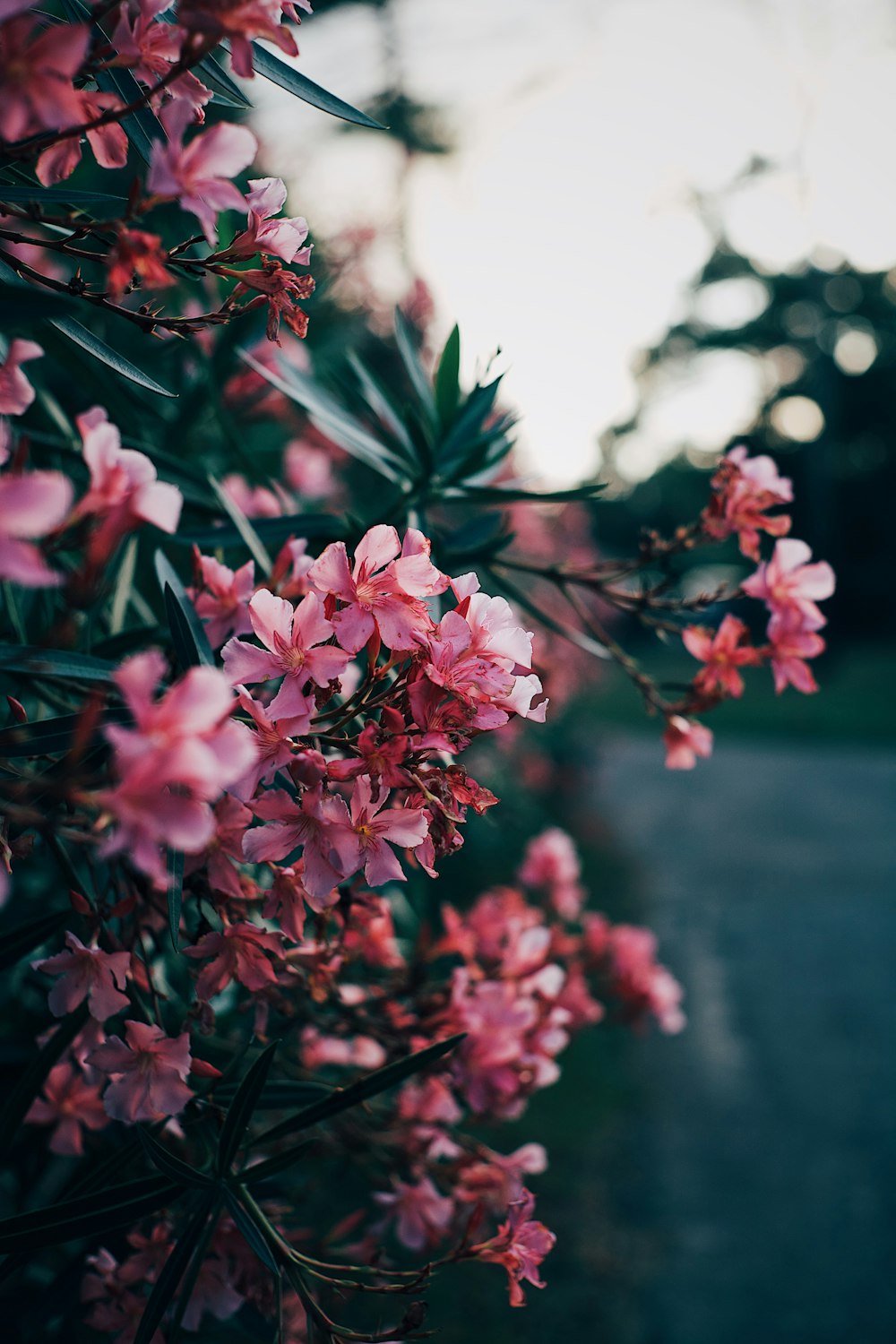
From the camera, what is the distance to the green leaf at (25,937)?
0.89m

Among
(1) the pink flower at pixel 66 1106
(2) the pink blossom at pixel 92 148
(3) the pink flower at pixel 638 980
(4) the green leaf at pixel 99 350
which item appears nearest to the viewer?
(2) the pink blossom at pixel 92 148

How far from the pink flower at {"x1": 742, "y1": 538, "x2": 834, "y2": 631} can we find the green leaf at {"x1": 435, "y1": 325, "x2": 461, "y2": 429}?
0.43 metres

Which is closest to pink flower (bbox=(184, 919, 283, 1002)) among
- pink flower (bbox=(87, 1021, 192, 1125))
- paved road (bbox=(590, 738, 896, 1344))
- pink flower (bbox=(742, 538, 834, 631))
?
pink flower (bbox=(87, 1021, 192, 1125))

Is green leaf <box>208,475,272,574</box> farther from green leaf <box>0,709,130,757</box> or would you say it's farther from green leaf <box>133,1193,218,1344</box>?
green leaf <box>133,1193,218,1344</box>

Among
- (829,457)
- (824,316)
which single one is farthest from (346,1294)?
(824,316)

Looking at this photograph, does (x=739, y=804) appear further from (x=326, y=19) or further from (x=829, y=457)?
(x=829, y=457)

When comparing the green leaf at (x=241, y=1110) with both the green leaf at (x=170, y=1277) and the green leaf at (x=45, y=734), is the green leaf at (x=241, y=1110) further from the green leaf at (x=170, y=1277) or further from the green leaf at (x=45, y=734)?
the green leaf at (x=45, y=734)

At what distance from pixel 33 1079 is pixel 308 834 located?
46 centimetres

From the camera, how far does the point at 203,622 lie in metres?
0.95

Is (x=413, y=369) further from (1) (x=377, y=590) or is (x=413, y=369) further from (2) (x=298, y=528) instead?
(1) (x=377, y=590)

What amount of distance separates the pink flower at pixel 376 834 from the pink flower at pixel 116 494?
9.6 inches

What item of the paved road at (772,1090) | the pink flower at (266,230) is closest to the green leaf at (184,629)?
the pink flower at (266,230)

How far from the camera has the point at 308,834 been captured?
69cm

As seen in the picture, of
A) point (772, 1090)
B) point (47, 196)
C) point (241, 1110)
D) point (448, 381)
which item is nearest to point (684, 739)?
point (448, 381)
